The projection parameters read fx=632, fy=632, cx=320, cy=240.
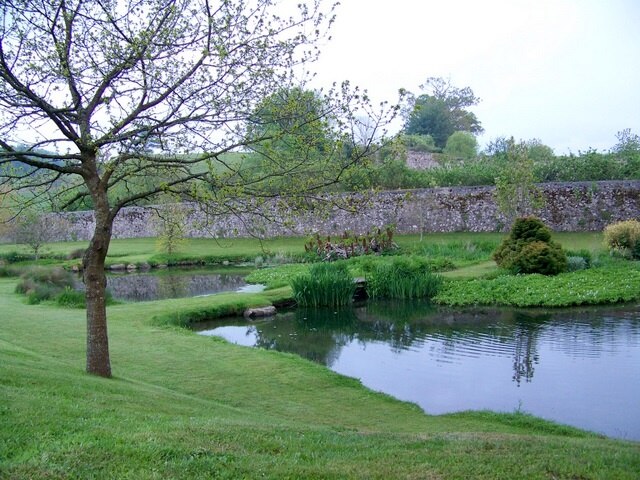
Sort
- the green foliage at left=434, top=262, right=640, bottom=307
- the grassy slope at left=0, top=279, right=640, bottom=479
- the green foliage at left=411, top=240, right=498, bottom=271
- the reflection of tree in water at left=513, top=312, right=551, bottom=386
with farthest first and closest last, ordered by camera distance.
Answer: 1. the green foliage at left=411, top=240, right=498, bottom=271
2. the green foliage at left=434, top=262, right=640, bottom=307
3. the reflection of tree in water at left=513, top=312, right=551, bottom=386
4. the grassy slope at left=0, top=279, right=640, bottom=479

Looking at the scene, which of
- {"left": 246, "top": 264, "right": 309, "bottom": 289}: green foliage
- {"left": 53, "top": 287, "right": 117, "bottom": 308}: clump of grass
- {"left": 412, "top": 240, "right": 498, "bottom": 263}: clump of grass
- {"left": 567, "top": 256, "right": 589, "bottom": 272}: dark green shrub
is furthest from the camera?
{"left": 412, "top": 240, "right": 498, "bottom": 263}: clump of grass

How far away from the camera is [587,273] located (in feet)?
66.2

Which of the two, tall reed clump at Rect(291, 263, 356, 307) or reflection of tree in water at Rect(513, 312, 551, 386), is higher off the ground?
tall reed clump at Rect(291, 263, 356, 307)

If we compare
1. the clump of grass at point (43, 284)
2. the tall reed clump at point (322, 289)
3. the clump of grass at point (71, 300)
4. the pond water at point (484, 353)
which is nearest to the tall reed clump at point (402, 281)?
the pond water at point (484, 353)

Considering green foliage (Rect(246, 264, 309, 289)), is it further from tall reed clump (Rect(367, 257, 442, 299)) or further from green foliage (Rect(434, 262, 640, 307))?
green foliage (Rect(434, 262, 640, 307))

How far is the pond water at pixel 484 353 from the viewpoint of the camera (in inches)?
369

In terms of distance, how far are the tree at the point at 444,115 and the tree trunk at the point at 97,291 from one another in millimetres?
55883

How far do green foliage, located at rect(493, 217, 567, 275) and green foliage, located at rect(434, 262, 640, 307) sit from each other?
62 centimetres

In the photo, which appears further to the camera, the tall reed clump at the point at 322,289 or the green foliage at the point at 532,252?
the green foliage at the point at 532,252

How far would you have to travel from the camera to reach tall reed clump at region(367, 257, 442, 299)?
20188mm

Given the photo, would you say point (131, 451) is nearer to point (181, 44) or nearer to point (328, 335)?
point (181, 44)

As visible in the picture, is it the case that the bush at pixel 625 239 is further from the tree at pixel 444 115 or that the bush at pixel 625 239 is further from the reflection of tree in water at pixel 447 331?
the tree at pixel 444 115

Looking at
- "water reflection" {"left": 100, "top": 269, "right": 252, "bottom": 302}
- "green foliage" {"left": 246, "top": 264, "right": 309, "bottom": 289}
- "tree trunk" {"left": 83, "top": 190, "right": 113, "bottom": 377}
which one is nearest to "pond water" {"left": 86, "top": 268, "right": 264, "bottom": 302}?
"water reflection" {"left": 100, "top": 269, "right": 252, "bottom": 302}

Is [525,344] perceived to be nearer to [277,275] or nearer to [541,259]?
[541,259]
